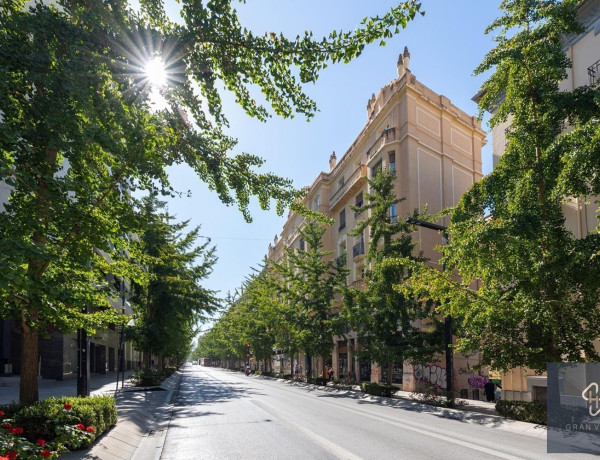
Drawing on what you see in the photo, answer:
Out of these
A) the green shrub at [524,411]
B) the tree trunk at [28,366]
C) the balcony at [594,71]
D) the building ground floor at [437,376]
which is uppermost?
the balcony at [594,71]

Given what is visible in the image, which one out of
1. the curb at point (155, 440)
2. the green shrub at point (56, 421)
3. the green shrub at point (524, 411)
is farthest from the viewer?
the green shrub at point (524, 411)

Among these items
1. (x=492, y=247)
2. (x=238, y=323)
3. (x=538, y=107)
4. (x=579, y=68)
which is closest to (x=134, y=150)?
(x=492, y=247)

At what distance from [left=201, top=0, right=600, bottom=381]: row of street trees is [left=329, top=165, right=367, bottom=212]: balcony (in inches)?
855

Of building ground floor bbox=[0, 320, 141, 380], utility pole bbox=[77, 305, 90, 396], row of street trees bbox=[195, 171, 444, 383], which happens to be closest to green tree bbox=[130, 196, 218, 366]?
building ground floor bbox=[0, 320, 141, 380]

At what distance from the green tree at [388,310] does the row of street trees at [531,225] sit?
7.47 meters

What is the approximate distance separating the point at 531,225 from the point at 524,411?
5.64 metres

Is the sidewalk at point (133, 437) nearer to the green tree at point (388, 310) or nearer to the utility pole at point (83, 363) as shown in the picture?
the utility pole at point (83, 363)

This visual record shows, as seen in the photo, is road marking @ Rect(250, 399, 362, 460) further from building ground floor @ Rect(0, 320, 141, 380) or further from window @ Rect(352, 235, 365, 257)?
window @ Rect(352, 235, 365, 257)

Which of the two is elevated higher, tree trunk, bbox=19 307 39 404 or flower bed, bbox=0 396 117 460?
tree trunk, bbox=19 307 39 404

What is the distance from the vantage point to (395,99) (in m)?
32.1

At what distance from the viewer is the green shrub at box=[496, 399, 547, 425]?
12703 mm

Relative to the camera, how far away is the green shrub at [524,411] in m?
12.7

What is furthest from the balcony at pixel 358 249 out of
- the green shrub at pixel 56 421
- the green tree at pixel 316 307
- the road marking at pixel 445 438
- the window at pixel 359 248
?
the green shrub at pixel 56 421

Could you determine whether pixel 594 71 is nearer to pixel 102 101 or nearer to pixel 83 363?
pixel 102 101
